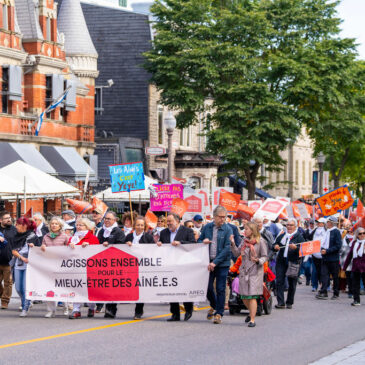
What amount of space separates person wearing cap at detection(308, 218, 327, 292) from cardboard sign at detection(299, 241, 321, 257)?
2.74 m

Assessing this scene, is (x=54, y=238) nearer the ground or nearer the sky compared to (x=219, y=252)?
nearer the sky

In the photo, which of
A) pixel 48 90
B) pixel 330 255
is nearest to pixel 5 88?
pixel 48 90

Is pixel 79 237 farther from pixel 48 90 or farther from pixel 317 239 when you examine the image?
pixel 48 90

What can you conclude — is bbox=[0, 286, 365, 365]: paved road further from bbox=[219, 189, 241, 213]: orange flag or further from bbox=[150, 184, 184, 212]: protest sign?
bbox=[219, 189, 241, 213]: orange flag

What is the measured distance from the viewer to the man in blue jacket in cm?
1448

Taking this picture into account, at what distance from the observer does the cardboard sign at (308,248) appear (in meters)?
17.1

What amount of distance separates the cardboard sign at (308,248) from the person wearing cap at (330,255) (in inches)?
88.0

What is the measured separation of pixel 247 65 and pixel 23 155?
39.3 feet

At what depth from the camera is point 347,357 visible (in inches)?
440

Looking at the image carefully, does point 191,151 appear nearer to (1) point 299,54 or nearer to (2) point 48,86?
(1) point 299,54

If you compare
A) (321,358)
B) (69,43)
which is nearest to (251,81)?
(69,43)

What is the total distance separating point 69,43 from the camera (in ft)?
143

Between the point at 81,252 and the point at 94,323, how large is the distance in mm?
1336

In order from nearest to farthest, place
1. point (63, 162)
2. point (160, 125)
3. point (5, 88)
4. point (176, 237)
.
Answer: point (176, 237)
point (5, 88)
point (63, 162)
point (160, 125)
